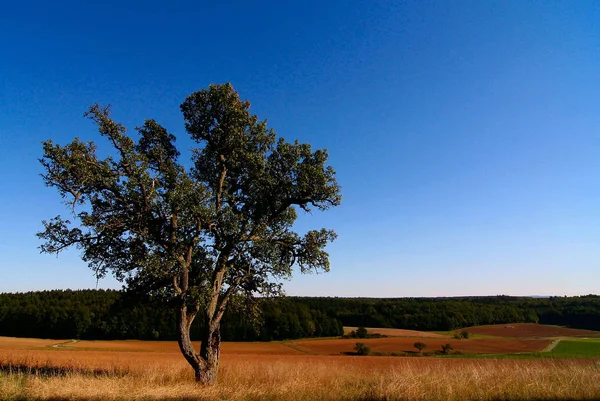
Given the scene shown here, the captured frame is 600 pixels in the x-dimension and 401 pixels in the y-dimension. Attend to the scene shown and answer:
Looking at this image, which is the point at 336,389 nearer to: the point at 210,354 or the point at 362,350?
the point at 210,354

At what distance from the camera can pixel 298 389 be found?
13.1m

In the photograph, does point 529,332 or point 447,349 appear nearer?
point 447,349

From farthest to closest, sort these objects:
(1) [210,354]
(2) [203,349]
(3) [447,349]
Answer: (3) [447,349]
(2) [203,349]
(1) [210,354]

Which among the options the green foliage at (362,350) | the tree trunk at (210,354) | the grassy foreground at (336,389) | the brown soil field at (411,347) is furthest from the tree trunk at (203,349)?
the green foliage at (362,350)

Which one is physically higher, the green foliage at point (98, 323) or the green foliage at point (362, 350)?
the green foliage at point (98, 323)

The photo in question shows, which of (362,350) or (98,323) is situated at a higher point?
(98,323)

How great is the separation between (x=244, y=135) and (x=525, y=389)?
14869 mm

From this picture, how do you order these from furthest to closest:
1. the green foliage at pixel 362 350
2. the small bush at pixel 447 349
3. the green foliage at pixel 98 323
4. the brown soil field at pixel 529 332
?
the brown soil field at pixel 529 332
the green foliage at pixel 98 323
the small bush at pixel 447 349
the green foliage at pixel 362 350

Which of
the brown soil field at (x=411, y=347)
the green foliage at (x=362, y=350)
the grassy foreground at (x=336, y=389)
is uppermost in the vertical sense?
the grassy foreground at (x=336, y=389)

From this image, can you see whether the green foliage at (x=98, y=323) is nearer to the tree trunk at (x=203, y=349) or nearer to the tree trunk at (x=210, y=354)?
the tree trunk at (x=210, y=354)

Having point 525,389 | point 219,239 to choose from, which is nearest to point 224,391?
point 219,239

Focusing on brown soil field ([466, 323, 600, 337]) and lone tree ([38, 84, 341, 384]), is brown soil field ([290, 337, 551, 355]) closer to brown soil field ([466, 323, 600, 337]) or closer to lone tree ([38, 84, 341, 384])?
brown soil field ([466, 323, 600, 337])

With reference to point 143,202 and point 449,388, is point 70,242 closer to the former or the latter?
point 143,202

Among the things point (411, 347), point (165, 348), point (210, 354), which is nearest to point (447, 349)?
point (411, 347)
